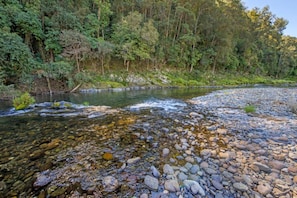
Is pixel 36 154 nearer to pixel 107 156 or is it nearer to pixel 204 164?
pixel 107 156

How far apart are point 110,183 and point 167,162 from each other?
104 centimetres

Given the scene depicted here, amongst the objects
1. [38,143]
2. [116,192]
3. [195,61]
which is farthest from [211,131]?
[195,61]

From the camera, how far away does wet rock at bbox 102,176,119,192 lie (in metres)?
2.18

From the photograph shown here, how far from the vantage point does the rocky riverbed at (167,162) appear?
85.7 inches

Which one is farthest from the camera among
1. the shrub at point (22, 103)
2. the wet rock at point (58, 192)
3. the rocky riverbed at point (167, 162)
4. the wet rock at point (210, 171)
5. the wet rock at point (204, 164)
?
the shrub at point (22, 103)

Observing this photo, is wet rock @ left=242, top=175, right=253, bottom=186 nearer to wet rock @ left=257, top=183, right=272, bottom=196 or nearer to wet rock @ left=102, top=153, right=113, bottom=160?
wet rock @ left=257, top=183, right=272, bottom=196

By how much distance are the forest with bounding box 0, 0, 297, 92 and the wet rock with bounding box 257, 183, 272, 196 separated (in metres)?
13.2

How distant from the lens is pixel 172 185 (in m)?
2.25

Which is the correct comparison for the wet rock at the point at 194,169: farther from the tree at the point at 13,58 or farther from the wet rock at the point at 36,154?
the tree at the point at 13,58

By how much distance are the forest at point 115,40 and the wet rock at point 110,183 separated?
38.0ft

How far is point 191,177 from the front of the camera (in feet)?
8.04

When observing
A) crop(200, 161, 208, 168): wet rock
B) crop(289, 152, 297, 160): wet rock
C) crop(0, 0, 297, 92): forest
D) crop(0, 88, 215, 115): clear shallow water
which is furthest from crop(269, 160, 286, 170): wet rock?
crop(0, 0, 297, 92): forest

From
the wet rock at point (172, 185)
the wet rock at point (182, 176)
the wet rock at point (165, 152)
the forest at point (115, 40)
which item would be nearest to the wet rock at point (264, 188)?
the wet rock at point (182, 176)

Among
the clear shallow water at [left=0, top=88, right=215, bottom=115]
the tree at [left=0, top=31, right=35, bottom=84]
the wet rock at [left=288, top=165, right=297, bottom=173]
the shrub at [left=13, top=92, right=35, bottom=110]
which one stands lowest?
the clear shallow water at [left=0, top=88, right=215, bottom=115]
